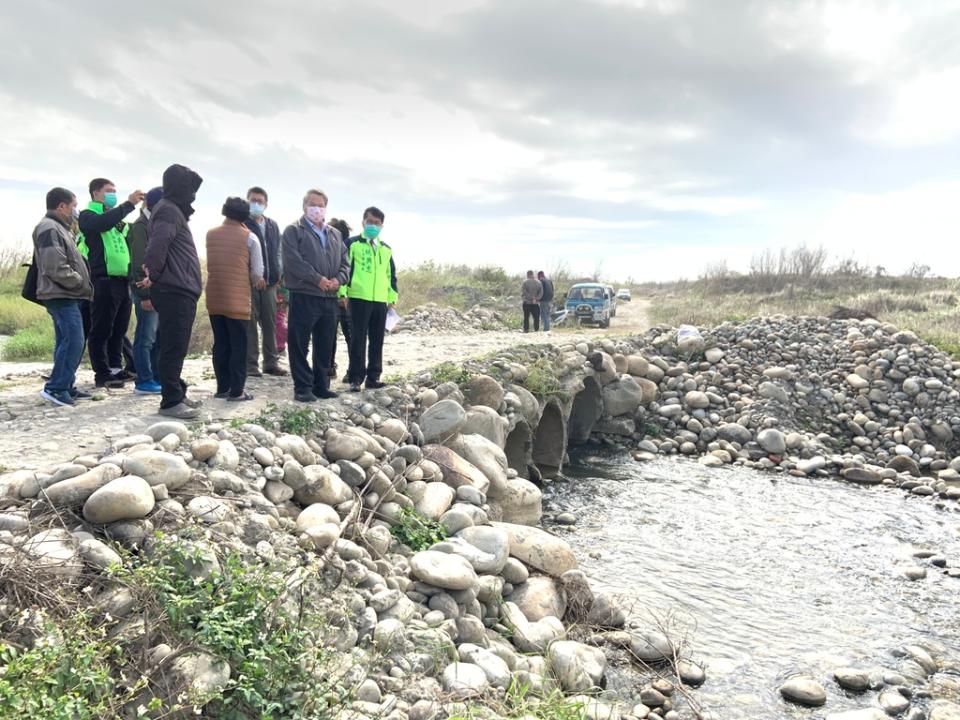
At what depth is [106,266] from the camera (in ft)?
21.1

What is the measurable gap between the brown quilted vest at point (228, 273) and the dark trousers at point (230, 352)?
0.11m

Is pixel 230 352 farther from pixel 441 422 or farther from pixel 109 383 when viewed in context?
pixel 441 422

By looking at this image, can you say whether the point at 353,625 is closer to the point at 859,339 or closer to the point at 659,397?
the point at 659,397

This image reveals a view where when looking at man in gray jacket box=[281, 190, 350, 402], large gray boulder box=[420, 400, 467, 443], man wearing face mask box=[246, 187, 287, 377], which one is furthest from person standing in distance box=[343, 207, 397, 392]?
man wearing face mask box=[246, 187, 287, 377]

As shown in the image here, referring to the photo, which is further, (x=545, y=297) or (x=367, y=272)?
(x=545, y=297)

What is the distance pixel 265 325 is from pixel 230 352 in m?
1.47

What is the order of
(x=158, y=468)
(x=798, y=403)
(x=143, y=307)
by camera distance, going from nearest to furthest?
1. (x=158, y=468)
2. (x=143, y=307)
3. (x=798, y=403)

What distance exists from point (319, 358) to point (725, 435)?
8557mm

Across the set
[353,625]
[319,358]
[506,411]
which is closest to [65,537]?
[353,625]

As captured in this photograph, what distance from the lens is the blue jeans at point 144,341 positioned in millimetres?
6268

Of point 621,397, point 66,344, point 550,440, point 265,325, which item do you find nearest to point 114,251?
point 66,344

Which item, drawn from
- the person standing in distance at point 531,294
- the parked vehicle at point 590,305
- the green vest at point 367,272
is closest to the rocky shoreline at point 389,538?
the green vest at point 367,272

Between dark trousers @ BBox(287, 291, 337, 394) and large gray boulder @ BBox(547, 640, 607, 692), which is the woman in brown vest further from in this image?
large gray boulder @ BBox(547, 640, 607, 692)

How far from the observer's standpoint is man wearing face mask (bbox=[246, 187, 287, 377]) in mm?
7102
